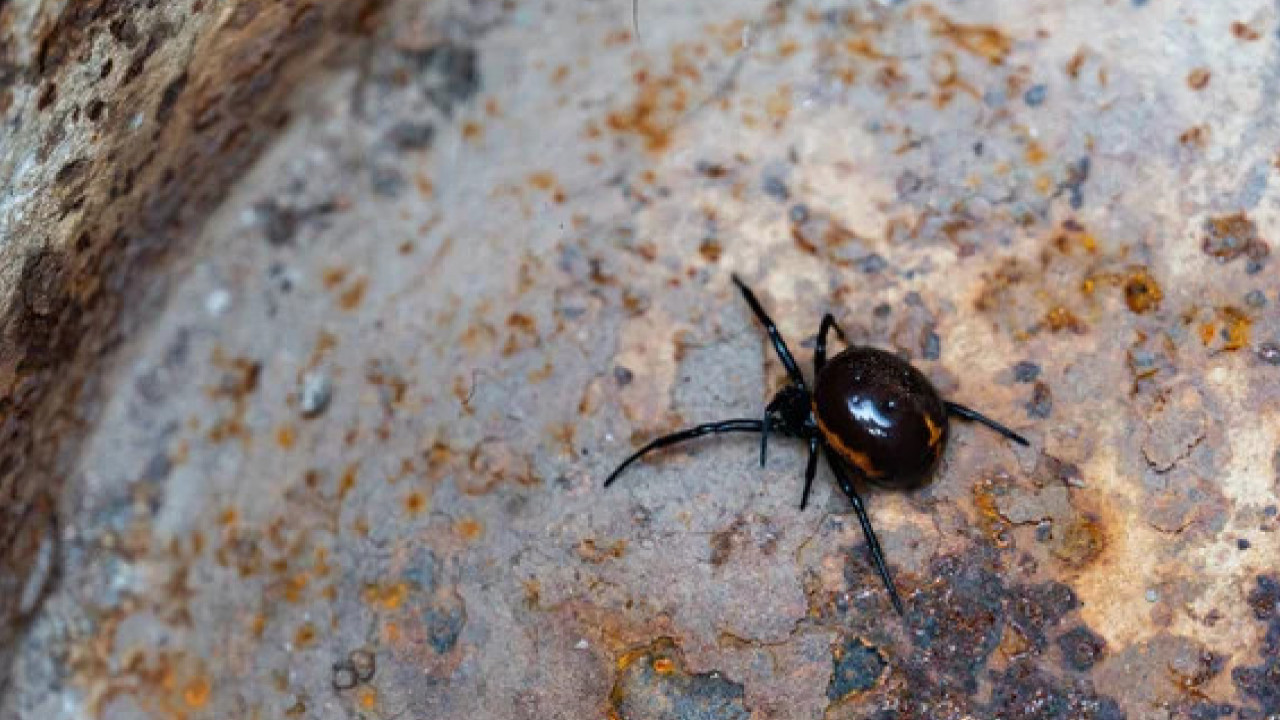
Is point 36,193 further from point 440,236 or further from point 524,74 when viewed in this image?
point 524,74

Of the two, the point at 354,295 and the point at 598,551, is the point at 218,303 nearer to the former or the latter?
the point at 354,295

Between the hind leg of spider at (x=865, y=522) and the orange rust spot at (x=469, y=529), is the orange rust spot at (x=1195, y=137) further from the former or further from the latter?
the orange rust spot at (x=469, y=529)

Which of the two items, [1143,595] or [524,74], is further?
[524,74]

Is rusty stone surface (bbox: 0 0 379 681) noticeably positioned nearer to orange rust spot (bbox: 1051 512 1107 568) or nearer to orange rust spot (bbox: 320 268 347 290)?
orange rust spot (bbox: 320 268 347 290)

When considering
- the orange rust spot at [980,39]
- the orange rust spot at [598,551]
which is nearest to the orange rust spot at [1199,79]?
the orange rust spot at [980,39]

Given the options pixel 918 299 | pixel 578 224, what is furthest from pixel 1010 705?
pixel 578 224

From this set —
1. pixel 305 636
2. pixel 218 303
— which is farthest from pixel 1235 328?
pixel 218 303

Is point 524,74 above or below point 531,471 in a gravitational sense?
above

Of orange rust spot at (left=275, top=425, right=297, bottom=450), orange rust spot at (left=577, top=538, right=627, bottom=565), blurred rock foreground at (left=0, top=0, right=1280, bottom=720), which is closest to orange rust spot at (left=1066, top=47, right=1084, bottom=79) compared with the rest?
blurred rock foreground at (left=0, top=0, right=1280, bottom=720)
